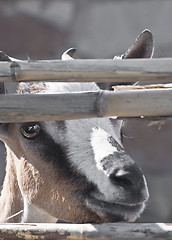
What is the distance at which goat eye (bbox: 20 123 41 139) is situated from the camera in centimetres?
287

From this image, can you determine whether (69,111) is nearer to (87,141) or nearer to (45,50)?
(87,141)

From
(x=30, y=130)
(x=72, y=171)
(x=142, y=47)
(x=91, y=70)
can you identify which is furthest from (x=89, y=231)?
(x=142, y=47)

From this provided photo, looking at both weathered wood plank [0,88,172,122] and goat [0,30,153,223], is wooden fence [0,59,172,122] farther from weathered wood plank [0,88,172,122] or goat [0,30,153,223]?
goat [0,30,153,223]

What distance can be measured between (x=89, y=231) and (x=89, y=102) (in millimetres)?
588

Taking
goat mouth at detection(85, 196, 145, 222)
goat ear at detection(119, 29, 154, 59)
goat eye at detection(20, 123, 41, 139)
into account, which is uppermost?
goat ear at detection(119, 29, 154, 59)

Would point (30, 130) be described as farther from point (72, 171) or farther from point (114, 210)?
point (114, 210)

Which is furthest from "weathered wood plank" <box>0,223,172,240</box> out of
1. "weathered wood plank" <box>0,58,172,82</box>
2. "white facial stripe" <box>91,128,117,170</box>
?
"weathered wood plank" <box>0,58,172,82</box>

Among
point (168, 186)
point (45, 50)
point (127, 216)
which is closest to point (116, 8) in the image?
point (45, 50)

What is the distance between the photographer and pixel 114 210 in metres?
2.53

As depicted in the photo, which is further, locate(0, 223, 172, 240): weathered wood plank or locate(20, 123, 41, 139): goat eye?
locate(20, 123, 41, 139): goat eye

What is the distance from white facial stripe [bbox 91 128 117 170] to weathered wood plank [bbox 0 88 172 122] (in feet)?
1.32

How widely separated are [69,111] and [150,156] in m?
5.83

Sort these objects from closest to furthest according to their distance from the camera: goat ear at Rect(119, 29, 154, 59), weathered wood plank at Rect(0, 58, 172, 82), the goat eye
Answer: weathered wood plank at Rect(0, 58, 172, 82) < the goat eye < goat ear at Rect(119, 29, 154, 59)

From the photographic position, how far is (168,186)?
316 inches
